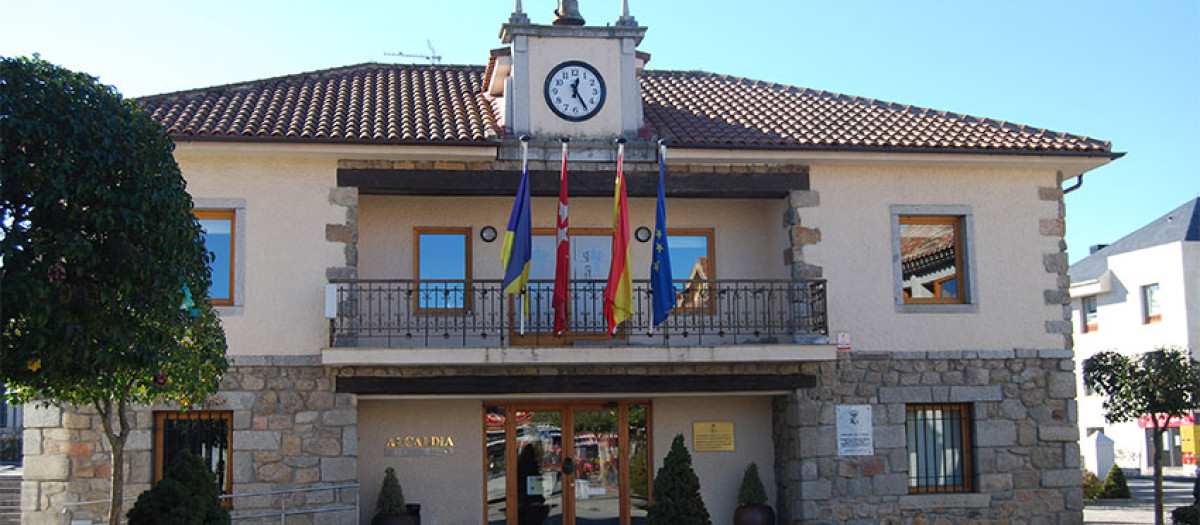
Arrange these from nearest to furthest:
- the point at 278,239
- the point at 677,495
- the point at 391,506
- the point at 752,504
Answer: the point at 677,495, the point at 391,506, the point at 278,239, the point at 752,504

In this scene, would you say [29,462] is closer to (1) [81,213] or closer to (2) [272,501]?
(2) [272,501]

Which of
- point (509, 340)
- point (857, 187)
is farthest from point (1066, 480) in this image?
point (509, 340)

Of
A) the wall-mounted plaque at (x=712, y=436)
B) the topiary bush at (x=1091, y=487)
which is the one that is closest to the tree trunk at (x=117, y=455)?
the wall-mounted plaque at (x=712, y=436)

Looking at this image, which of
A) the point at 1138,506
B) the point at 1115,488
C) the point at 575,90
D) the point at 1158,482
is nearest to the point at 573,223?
the point at 575,90

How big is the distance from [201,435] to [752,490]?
21.6 ft

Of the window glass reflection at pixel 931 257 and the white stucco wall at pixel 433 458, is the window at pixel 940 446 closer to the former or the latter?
the window glass reflection at pixel 931 257

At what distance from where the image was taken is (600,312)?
15023mm

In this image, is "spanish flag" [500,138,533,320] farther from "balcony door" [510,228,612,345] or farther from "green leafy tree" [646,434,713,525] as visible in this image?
"green leafy tree" [646,434,713,525]

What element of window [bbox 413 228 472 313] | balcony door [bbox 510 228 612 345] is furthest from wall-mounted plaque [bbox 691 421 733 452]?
window [bbox 413 228 472 313]

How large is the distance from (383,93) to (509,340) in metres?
3.94

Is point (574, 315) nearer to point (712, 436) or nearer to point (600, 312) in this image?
point (600, 312)

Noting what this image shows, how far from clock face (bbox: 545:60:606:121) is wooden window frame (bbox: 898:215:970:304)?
4.12m

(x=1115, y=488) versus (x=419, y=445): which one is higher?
(x=419, y=445)

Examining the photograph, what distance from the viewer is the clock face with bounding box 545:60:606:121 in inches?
579
